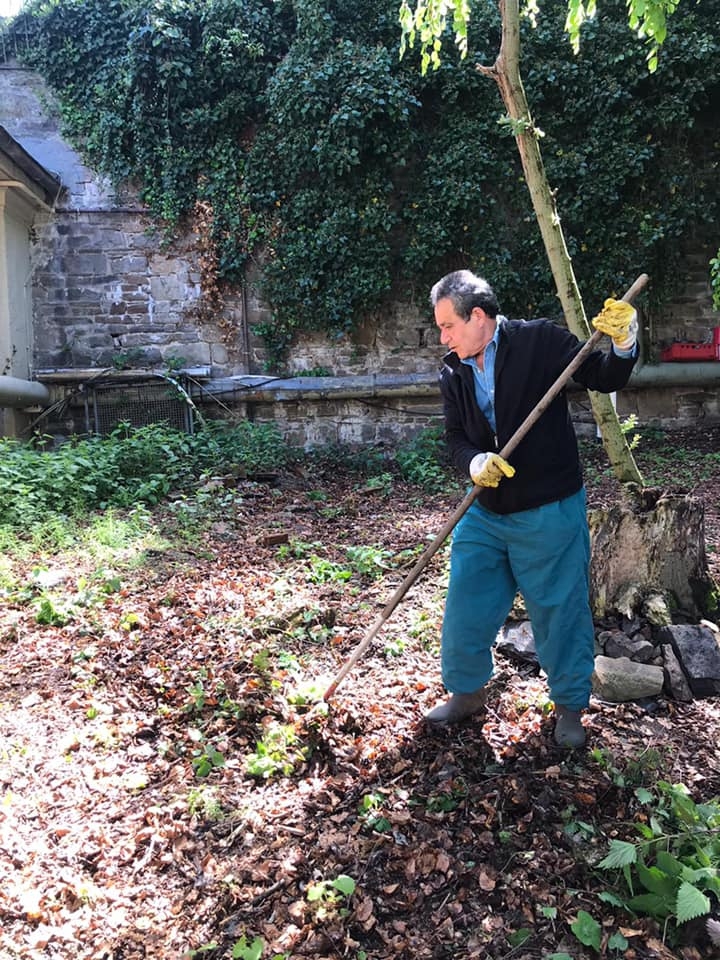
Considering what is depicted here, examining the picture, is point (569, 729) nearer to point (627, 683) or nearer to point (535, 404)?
point (627, 683)

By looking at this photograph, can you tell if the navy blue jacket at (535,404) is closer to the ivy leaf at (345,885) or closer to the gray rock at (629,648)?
the gray rock at (629,648)

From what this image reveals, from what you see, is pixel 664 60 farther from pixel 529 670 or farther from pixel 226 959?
pixel 226 959

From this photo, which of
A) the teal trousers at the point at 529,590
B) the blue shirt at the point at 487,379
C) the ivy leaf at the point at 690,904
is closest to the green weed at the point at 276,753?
the teal trousers at the point at 529,590

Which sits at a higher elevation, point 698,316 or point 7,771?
point 698,316

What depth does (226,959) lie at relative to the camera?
7.07 ft

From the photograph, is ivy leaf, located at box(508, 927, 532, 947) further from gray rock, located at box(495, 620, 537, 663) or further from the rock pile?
gray rock, located at box(495, 620, 537, 663)

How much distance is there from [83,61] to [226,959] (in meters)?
11.1

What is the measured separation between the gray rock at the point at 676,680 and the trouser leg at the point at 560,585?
68 cm

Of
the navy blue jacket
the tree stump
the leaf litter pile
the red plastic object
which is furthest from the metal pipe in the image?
the red plastic object

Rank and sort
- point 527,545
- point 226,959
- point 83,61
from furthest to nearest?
point 83,61 < point 527,545 < point 226,959

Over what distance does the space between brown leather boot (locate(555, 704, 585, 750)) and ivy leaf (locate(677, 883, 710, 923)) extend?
878 mm

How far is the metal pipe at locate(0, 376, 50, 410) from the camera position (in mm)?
8742

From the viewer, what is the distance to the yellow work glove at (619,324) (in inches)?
105

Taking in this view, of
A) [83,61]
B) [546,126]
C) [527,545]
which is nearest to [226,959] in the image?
[527,545]
